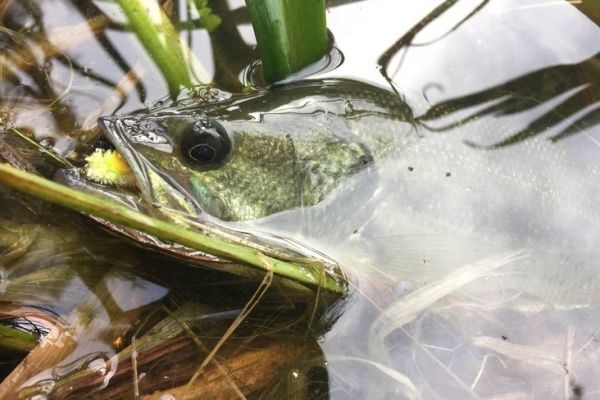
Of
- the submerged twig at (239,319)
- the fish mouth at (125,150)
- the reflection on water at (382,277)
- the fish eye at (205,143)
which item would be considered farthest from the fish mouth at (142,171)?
the submerged twig at (239,319)

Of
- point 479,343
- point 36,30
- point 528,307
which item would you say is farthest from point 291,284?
point 36,30

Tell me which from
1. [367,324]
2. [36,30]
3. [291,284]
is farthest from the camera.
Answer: [36,30]

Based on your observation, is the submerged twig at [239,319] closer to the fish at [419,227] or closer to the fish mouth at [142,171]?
the fish at [419,227]

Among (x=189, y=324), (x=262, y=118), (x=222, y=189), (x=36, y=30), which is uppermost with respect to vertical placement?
(x=36, y=30)

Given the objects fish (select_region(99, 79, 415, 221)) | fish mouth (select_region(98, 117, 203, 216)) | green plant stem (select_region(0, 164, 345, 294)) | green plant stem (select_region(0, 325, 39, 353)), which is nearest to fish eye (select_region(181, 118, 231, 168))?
fish (select_region(99, 79, 415, 221))

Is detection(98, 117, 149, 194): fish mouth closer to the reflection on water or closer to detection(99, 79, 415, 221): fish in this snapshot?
detection(99, 79, 415, 221): fish

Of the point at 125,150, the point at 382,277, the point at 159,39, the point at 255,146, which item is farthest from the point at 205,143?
the point at 382,277

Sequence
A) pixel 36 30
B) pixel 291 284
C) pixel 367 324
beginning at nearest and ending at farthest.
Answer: pixel 291 284 → pixel 367 324 → pixel 36 30

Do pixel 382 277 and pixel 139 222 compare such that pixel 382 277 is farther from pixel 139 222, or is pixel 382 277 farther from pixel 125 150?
pixel 139 222

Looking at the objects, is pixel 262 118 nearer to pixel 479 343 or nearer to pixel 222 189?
pixel 222 189
